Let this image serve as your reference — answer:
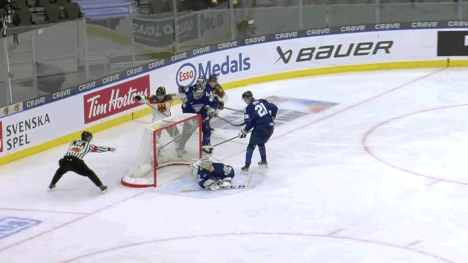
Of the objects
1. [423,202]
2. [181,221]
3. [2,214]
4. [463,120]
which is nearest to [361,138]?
[463,120]

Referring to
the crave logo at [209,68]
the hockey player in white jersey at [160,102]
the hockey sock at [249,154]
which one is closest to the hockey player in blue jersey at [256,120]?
the hockey sock at [249,154]

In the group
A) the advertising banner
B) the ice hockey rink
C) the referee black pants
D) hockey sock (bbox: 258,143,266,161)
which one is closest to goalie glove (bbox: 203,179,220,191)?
the ice hockey rink

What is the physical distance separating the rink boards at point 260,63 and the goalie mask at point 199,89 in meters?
2.40

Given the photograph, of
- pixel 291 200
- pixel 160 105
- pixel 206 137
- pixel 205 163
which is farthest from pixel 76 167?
pixel 291 200

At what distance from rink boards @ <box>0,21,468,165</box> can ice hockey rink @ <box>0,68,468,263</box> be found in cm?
49

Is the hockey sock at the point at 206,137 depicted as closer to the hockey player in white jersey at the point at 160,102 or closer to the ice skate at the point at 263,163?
the hockey player in white jersey at the point at 160,102

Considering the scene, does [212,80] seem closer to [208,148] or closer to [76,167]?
[208,148]

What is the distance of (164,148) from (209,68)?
4.97 meters

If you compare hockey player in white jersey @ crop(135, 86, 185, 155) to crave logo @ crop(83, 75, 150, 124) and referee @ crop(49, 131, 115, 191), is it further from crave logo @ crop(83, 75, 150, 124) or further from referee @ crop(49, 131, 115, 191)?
referee @ crop(49, 131, 115, 191)

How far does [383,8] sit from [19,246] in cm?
1149

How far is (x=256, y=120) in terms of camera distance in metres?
13.3

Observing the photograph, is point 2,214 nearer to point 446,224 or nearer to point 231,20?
point 446,224

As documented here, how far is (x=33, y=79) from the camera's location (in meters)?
14.8

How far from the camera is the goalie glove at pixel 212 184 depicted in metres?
12.7
